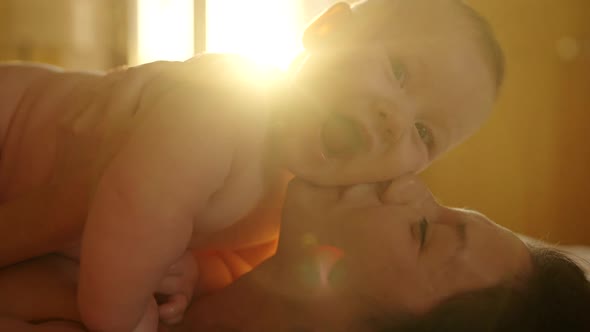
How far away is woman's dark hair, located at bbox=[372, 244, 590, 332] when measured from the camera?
68 centimetres

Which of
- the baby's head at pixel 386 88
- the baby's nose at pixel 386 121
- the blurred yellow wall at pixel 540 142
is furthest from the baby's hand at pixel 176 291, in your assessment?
the blurred yellow wall at pixel 540 142

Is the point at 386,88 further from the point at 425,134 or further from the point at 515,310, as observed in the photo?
the point at 515,310

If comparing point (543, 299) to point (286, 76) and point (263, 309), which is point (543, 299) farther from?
point (286, 76)

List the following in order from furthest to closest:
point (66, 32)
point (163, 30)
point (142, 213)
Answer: point (163, 30)
point (66, 32)
point (142, 213)

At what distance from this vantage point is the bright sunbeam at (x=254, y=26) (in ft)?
5.69

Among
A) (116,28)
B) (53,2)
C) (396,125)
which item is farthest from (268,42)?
(396,125)

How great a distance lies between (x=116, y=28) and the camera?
197 centimetres

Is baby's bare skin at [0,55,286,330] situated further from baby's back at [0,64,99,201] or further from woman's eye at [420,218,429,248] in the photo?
woman's eye at [420,218,429,248]

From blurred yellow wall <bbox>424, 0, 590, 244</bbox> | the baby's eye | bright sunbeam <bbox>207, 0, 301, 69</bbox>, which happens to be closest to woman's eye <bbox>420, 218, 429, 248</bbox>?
the baby's eye

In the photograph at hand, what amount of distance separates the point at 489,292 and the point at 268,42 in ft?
4.33

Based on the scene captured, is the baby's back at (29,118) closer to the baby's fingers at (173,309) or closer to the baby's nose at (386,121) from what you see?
the baby's fingers at (173,309)

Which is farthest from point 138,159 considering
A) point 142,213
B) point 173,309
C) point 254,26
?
point 254,26

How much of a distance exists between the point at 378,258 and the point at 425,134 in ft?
0.86

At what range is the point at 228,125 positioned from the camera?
634mm
